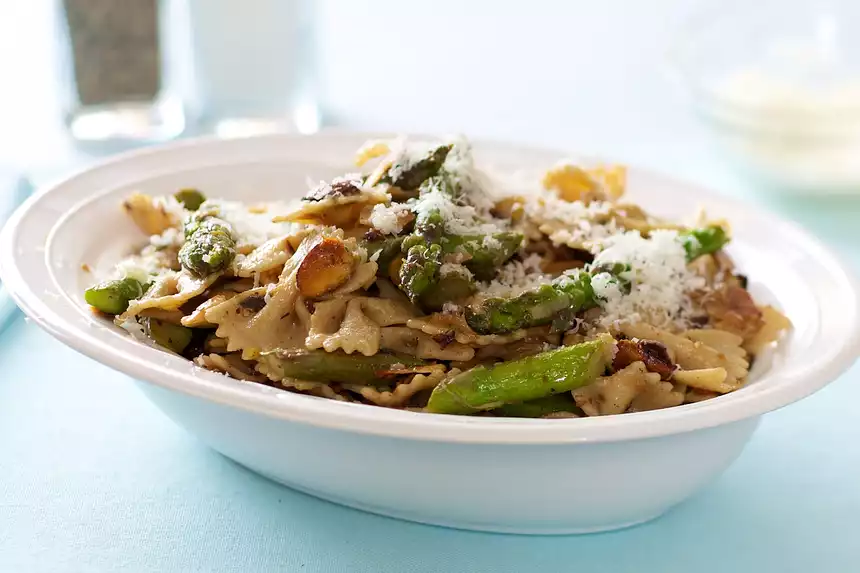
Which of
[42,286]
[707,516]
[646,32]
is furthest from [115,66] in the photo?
[646,32]

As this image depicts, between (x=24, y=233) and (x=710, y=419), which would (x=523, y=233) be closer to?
(x=710, y=419)

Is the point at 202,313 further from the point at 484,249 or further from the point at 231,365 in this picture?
the point at 484,249

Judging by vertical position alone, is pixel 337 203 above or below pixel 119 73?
above

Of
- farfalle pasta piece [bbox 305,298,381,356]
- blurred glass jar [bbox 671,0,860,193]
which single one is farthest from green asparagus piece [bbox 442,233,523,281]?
blurred glass jar [bbox 671,0,860,193]

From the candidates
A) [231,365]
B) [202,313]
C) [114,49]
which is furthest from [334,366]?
[114,49]

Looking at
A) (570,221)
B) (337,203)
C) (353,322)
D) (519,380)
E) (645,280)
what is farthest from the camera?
(570,221)

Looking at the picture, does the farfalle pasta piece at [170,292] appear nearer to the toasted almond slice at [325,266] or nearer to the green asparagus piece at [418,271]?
the toasted almond slice at [325,266]
